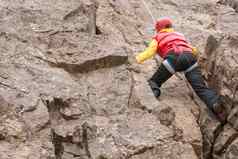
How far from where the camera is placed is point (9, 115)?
9227 millimetres

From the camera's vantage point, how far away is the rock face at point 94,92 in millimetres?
9422

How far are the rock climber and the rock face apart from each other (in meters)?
0.22

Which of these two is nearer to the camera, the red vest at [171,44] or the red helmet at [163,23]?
the red vest at [171,44]

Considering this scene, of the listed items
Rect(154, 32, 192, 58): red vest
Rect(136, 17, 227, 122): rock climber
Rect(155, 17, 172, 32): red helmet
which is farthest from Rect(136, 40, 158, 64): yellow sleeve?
Rect(155, 17, 172, 32): red helmet

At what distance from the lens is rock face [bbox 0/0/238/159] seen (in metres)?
9.42

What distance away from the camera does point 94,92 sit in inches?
423

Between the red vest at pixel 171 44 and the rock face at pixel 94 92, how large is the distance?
2.11 feet

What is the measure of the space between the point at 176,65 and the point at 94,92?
1.74 metres

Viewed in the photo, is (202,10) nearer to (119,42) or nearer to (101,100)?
(119,42)

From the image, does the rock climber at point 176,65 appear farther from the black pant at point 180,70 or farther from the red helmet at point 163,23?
the red helmet at point 163,23

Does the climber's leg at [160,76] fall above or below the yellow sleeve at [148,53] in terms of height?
below

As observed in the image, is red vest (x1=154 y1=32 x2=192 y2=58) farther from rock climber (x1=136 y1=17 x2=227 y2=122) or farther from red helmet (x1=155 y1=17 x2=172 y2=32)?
red helmet (x1=155 y1=17 x2=172 y2=32)

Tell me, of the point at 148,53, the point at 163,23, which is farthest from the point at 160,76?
the point at 163,23

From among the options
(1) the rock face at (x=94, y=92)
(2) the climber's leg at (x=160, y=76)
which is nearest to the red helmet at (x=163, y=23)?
(1) the rock face at (x=94, y=92)
